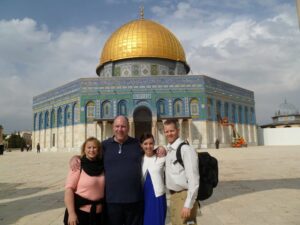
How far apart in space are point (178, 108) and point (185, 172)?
25.7 metres

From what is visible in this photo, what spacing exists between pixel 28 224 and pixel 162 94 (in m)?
24.2

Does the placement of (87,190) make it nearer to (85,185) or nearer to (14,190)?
(85,185)

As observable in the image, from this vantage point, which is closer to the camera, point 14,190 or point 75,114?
point 14,190

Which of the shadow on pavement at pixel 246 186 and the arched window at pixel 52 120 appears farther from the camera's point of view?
the arched window at pixel 52 120

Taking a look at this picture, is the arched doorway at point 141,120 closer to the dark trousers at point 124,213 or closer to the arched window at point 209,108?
the arched window at point 209,108

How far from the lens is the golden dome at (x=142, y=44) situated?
100 ft

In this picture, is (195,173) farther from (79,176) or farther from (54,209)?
(54,209)

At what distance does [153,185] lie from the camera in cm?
262

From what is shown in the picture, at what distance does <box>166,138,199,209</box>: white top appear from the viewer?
8.02 ft

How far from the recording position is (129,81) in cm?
2825

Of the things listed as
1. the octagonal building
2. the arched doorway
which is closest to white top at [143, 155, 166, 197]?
the octagonal building

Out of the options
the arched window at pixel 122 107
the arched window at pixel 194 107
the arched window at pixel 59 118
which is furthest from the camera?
the arched window at pixel 59 118

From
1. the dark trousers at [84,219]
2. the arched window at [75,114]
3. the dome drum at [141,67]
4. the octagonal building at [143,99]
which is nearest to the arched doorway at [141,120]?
the octagonal building at [143,99]

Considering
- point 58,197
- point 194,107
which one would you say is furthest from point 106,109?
point 58,197
